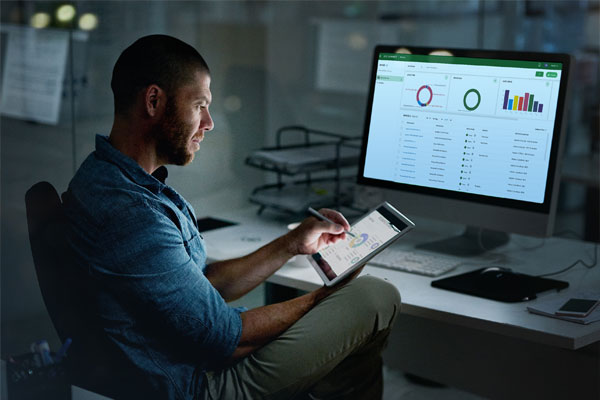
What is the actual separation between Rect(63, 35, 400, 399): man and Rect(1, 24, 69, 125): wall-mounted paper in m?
0.73

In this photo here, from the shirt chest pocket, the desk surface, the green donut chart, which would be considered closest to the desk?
the desk surface

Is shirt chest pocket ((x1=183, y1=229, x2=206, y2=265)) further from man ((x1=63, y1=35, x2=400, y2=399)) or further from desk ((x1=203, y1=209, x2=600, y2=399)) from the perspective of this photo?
desk ((x1=203, y1=209, x2=600, y2=399))

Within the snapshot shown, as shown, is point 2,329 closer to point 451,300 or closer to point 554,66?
point 451,300

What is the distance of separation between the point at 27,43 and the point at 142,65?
33.7 inches

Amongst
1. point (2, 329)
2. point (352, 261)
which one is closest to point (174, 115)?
point (352, 261)

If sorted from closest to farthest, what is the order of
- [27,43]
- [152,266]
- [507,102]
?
[152,266] < [507,102] < [27,43]

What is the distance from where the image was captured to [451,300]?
5.23 ft

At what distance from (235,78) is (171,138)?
1.05 m

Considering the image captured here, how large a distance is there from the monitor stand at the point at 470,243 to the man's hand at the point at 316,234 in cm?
44

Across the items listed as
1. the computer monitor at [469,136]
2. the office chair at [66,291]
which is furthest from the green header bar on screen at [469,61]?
the office chair at [66,291]

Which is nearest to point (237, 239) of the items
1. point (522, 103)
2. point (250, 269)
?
point (250, 269)

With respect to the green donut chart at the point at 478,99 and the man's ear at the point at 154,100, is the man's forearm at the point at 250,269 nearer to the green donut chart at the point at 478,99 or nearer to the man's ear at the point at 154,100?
the man's ear at the point at 154,100

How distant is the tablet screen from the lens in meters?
1.58

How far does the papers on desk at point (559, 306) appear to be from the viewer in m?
1.46
